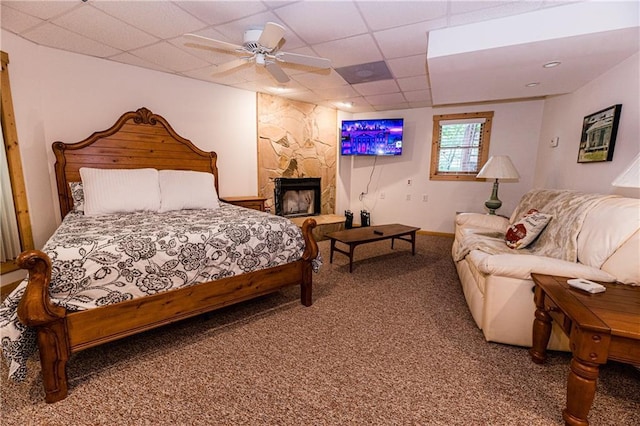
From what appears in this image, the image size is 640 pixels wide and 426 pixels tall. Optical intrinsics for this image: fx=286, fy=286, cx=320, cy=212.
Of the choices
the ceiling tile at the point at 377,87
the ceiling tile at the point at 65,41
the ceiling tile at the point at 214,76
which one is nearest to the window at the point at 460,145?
the ceiling tile at the point at 377,87

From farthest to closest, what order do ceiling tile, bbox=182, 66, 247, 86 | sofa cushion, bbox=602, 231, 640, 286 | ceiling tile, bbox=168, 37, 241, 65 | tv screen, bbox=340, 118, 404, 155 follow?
tv screen, bbox=340, 118, 404, 155 → ceiling tile, bbox=182, 66, 247, 86 → ceiling tile, bbox=168, 37, 241, 65 → sofa cushion, bbox=602, 231, 640, 286

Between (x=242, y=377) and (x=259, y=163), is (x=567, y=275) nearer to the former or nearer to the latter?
(x=242, y=377)

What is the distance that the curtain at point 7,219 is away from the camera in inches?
101

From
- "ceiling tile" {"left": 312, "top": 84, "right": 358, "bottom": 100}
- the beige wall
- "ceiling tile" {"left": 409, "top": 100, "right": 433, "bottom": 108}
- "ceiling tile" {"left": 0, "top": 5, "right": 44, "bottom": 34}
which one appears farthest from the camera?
"ceiling tile" {"left": 409, "top": 100, "right": 433, "bottom": 108}

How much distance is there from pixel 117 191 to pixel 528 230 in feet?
12.7

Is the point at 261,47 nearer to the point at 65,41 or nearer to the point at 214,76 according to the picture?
the point at 214,76

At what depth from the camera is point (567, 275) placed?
1724mm

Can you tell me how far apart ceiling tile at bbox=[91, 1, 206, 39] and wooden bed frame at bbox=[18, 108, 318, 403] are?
1.28m

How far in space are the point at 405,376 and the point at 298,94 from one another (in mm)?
4009

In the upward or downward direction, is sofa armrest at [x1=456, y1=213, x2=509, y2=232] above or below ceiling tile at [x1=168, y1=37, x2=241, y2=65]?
below

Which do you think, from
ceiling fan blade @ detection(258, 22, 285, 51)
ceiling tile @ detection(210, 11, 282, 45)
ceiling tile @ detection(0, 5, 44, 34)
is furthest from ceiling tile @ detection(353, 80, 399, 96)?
ceiling tile @ detection(0, 5, 44, 34)

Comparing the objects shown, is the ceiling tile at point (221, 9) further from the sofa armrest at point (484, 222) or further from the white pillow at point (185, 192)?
the sofa armrest at point (484, 222)

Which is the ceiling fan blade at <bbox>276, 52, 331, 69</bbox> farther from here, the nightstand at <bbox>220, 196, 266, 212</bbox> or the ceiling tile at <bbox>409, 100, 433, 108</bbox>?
the ceiling tile at <bbox>409, 100, 433, 108</bbox>

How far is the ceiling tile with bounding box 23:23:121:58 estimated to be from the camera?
2.48 metres
